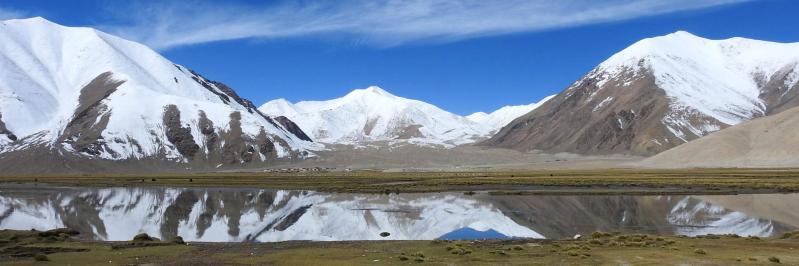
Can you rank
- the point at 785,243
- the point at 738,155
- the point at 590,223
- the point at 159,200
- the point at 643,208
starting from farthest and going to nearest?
1. the point at 738,155
2. the point at 159,200
3. the point at 643,208
4. the point at 590,223
5. the point at 785,243

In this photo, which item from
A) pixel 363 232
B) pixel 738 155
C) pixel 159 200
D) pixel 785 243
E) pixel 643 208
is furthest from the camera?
pixel 738 155

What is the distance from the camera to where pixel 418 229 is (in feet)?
167

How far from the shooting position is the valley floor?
103ft

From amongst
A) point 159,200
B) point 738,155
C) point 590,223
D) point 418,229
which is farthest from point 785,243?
point 738,155

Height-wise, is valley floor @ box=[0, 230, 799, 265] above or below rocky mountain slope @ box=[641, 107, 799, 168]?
below

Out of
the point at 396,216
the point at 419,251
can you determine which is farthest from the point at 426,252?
the point at 396,216

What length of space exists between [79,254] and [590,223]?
34779 millimetres

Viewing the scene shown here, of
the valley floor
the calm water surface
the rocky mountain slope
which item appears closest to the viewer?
the valley floor

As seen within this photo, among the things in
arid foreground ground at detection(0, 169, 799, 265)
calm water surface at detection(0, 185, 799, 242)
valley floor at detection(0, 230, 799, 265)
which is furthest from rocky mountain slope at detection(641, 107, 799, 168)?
arid foreground ground at detection(0, 169, 799, 265)

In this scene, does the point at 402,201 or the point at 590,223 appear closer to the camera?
the point at 590,223

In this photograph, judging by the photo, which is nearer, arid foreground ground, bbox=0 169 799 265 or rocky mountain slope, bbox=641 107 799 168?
arid foreground ground, bbox=0 169 799 265

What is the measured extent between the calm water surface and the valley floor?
20.2 ft

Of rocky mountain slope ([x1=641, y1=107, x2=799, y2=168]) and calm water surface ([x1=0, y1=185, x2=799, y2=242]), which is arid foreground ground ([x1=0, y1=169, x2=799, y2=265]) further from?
rocky mountain slope ([x1=641, y1=107, x2=799, y2=168])

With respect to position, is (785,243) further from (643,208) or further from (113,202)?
(113,202)
